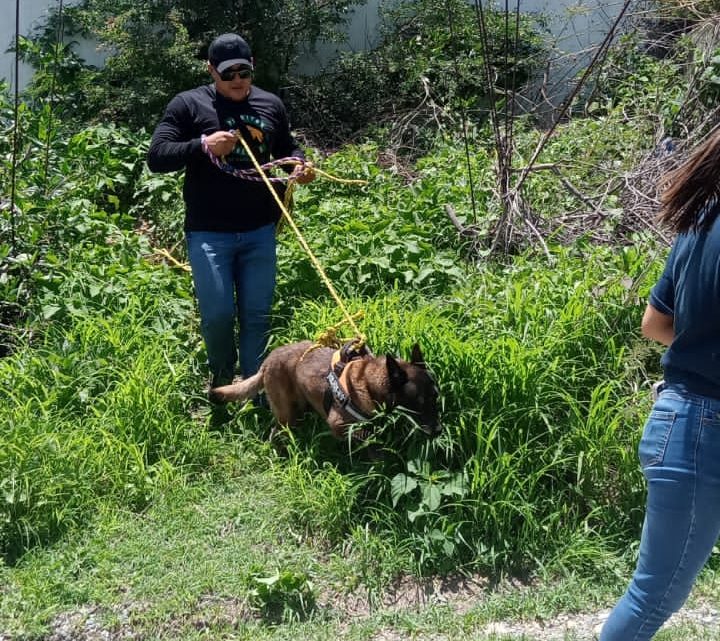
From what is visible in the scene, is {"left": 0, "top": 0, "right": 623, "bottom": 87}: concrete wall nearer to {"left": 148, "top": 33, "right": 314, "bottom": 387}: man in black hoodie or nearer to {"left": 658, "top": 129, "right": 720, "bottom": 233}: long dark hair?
{"left": 148, "top": 33, "right": 314, "bottom": 387}: man in black hoodie

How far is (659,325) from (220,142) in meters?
2.75

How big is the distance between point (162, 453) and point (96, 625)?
3.87ft

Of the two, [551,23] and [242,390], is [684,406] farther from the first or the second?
[551,23]

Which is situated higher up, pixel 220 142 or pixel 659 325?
pixel 220 142

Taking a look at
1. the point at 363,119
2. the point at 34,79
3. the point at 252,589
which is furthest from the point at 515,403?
the point at 34,79

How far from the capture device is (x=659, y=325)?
2439 millimetres

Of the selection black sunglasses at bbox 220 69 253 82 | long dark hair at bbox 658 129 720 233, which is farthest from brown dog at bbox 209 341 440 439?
long dark hair at bbox 658 129 720 233

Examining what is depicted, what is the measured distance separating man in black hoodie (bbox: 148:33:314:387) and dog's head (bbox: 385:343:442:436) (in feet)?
4.06

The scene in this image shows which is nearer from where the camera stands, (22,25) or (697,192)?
(697,192)

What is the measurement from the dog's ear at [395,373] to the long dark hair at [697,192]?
187 centimetres

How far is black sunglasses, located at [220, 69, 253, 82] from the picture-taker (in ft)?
15.0

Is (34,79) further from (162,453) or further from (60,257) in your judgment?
(162,453)

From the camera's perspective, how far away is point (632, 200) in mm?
6328

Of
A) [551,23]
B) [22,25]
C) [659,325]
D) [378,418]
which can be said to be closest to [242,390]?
[378,418]
